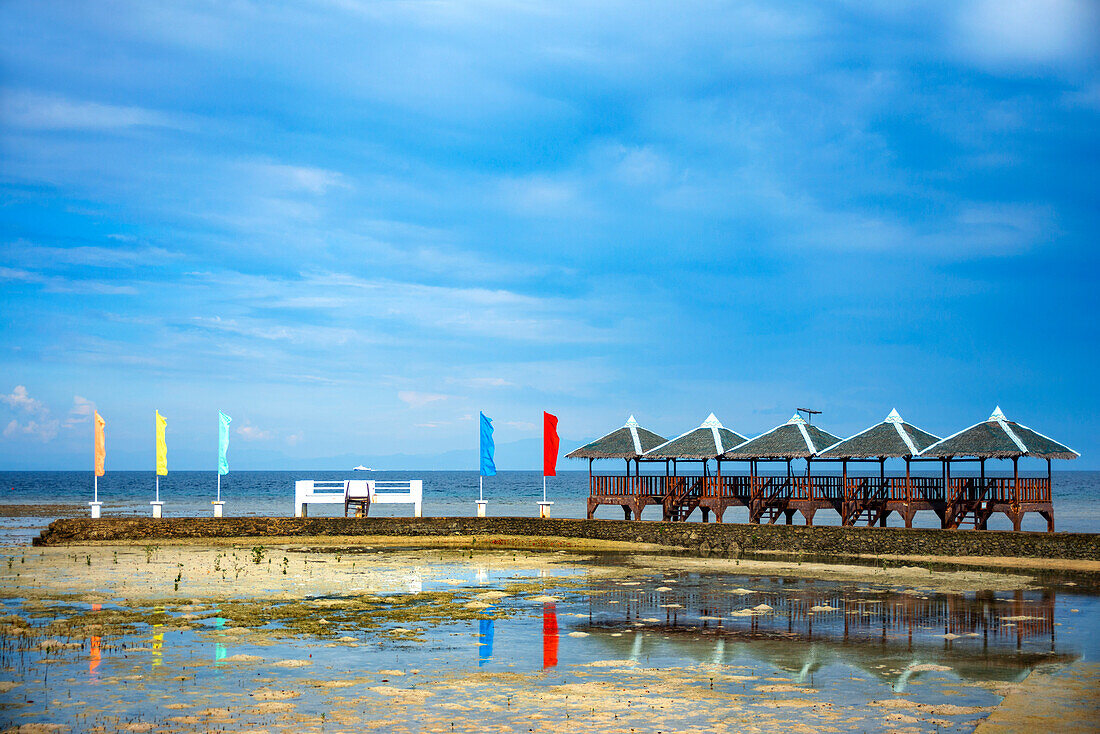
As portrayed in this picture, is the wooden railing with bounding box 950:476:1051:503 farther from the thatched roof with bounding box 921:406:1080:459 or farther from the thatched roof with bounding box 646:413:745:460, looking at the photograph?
the thatched roof with bounding box 646:413:745:460

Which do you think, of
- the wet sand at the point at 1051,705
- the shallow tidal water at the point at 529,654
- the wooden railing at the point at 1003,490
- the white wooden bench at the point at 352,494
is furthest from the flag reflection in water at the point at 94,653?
the wooden railing at the point at 1003,490

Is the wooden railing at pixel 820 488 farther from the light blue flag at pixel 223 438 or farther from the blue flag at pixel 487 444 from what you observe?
the light blue flag at pixel 223 438

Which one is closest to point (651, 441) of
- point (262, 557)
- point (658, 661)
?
point (262, 557)

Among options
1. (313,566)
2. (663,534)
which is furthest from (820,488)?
(313,566)

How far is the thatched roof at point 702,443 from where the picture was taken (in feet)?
119

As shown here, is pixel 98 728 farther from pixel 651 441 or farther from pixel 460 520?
pixel 651 441

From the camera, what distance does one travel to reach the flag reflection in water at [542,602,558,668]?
44.5ft

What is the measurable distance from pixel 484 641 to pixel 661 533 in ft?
59.9

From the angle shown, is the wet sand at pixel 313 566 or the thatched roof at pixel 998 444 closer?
the wet sand at pixel 313 566

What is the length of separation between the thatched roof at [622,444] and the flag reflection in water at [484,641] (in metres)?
20.0

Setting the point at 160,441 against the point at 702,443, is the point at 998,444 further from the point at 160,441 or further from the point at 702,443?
the point at 160,441

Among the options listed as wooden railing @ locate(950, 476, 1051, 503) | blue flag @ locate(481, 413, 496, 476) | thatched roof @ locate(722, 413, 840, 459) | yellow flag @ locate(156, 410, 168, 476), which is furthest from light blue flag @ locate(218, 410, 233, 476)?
wooden railing @ locate(950, 476, 1051, 503)

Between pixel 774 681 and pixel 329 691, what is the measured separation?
5.81 metres

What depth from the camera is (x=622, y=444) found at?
38.0m
